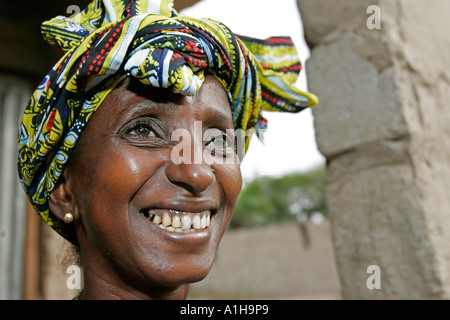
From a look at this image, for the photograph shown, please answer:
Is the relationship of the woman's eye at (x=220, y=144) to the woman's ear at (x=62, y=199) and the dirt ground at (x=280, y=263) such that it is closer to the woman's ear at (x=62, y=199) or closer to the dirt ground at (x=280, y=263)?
the woman's ear at (x=62, y=199)

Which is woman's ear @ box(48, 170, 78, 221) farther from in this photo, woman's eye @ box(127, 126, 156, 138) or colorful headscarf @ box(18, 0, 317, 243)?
woman's eye @ box(127, 126, 156, 138)

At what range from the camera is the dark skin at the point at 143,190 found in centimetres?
125

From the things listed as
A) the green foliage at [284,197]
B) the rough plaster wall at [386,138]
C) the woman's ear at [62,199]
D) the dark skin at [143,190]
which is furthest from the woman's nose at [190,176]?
the green foliage at [284,197]

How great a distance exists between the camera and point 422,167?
1.88 metres

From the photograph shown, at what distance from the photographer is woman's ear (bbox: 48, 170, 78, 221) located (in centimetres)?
144

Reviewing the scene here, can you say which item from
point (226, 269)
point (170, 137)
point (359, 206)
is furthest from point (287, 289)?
point (170, 137)

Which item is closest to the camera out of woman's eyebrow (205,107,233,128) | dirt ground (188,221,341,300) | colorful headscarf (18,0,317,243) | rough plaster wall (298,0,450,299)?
colorful headscarf (18,0,317,243)

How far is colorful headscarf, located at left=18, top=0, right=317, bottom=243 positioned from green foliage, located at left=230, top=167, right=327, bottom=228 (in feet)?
79.2

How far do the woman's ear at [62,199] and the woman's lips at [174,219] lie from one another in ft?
1.05

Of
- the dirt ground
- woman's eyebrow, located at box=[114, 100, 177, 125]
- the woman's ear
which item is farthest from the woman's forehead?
the dirt ground

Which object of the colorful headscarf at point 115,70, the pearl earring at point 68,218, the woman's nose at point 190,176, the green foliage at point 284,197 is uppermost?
the green foliage at point 284,197

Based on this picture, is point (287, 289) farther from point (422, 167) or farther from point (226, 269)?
point (422, 167)

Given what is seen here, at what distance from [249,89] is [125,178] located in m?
0.56

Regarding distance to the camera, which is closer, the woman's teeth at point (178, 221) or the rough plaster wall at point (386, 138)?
the woman's teeth at point (178, 221)
